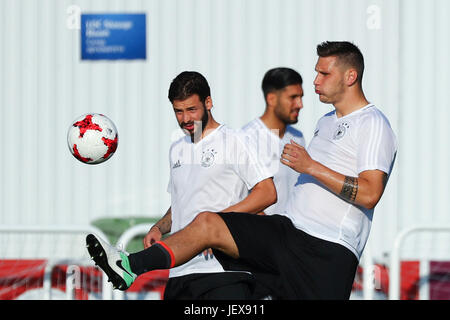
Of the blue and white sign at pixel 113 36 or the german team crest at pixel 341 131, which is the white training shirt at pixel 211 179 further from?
the blue and white sign at pixel 113 36

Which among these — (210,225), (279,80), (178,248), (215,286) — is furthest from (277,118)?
(178,248)

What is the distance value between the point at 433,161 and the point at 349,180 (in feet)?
19.7

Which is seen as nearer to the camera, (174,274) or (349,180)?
(349,180)

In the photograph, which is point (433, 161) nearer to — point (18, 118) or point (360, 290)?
point (360, 290)

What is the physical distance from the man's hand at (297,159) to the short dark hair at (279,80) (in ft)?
7.25

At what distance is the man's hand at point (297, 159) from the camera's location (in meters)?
4.46

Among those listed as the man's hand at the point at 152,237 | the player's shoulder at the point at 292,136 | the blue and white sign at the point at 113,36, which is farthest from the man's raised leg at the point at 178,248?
the blue and white sign at the point at 113,36

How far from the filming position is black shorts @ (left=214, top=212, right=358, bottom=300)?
186 inches

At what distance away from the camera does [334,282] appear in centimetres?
478

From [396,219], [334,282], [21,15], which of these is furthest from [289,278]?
[21,15]

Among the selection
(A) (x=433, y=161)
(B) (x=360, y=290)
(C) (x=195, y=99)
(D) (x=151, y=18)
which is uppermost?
(D) (x=151, y=18)

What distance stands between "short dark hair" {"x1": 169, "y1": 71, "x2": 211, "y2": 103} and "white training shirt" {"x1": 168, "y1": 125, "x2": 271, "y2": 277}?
332 millimetres

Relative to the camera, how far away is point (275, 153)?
6.25 metres

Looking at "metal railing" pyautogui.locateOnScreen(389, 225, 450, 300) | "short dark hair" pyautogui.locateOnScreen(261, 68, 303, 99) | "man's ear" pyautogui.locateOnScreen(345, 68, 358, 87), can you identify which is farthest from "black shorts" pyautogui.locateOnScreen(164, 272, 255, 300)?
"metal railing" pyautogui.locateOnScreen(389, 225, 450, 300)
